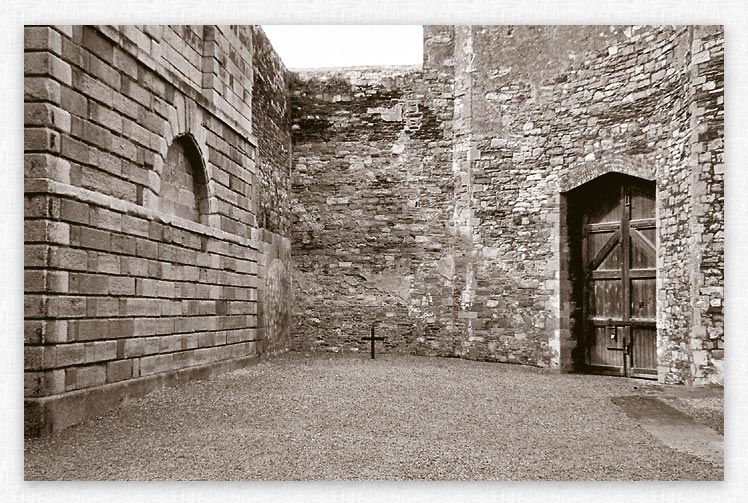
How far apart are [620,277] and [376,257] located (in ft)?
12.6

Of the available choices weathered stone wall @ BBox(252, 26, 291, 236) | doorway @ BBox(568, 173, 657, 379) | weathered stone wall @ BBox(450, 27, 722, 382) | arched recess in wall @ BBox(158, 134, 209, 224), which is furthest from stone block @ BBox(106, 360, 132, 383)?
doorway @ BBox(568, 173, 657, 379)

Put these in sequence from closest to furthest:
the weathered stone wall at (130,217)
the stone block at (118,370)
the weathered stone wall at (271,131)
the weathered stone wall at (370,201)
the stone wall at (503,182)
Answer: the weathered stone wall at (130,217) < the stone block at (118,370) < the stone wall at (503,182) < the weathered stone wall at (271,131) < the weathered stone wall at (370,201)

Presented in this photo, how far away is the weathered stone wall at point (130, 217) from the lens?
407cm

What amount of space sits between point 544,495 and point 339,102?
309 inches

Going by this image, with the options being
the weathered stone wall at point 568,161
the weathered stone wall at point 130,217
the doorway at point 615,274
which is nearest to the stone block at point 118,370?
the weathered stone wall at point 130,217

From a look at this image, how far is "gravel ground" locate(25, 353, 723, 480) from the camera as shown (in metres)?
3.78

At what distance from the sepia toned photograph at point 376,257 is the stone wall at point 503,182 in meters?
0.03

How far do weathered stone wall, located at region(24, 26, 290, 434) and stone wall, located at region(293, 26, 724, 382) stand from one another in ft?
9.11

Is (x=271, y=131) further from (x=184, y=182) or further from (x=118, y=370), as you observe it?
(x=118, y=370)

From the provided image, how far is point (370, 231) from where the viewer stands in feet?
34.1

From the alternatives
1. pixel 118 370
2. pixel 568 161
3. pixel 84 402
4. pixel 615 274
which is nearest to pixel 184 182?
pixel 118 370

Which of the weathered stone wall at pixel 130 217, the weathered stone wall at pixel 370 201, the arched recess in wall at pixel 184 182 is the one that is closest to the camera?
the weathered stone wall at pixel 130 217

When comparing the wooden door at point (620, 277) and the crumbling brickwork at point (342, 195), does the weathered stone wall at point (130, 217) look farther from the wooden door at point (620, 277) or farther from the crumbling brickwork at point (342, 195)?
the wooden door at point (620, 277)

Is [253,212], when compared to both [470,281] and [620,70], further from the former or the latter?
[620,70]
